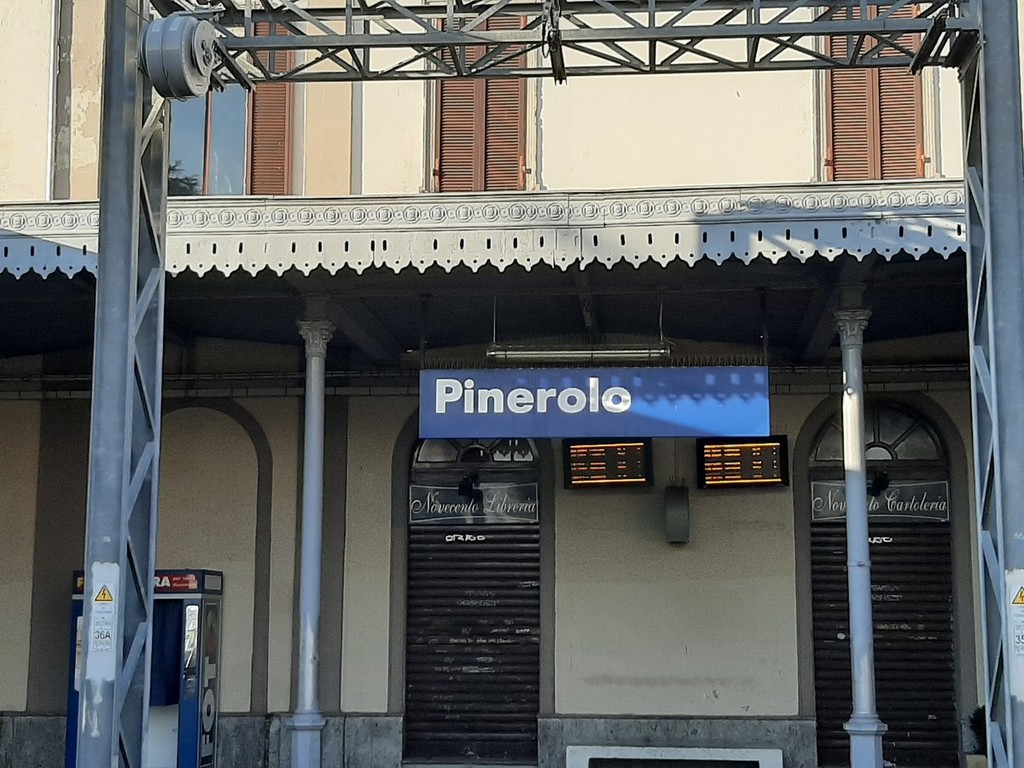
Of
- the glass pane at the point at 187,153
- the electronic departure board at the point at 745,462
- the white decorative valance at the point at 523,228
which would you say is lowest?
the electronic departure board at the point at 745,462

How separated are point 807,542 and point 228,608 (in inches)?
208

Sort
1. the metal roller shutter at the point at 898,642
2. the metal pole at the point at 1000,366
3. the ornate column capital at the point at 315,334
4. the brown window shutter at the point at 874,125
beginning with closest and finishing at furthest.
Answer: the metal pole at the point at 1000,366 < the ornate column capital at the point at 315,334 < the metal roller shutter at the point at 898,642 < the brown window shutter at the point at 874,125

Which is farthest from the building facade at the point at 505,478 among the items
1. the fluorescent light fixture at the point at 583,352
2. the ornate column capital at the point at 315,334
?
the fluorescent light fixture at the point at 583,352

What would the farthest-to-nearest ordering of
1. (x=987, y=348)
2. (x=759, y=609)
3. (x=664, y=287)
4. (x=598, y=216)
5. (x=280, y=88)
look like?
(x=280, y=88) < (x=759, y=609) < (x=664, y=287) < (x=598, y=216) < (x=987, y=348)

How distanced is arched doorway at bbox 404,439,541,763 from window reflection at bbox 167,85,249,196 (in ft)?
10.6

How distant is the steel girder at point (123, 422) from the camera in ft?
25.7

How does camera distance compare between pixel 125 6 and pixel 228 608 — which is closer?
pixel 125 6

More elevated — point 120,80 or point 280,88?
point 280,88

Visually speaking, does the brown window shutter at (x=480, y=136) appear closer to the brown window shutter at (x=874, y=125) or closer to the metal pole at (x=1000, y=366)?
the brown window shutter at (x=874, y=125)

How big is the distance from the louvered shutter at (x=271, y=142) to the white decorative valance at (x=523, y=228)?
325 centimetres

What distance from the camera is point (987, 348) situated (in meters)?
8.16

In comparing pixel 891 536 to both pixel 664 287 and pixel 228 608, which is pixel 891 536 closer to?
pixel 664 287

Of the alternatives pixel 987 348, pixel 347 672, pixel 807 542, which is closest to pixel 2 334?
pixel 347 672

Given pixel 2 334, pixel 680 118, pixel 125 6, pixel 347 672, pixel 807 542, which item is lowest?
pixel 347 672
